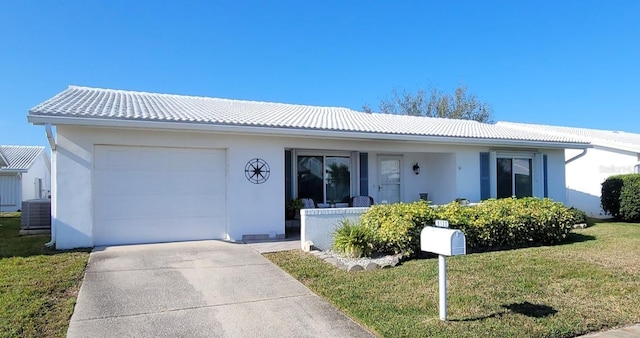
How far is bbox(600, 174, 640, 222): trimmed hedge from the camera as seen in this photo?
13.7 meters

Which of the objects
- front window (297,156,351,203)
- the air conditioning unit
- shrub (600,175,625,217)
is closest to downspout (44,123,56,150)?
the air conditioning unit

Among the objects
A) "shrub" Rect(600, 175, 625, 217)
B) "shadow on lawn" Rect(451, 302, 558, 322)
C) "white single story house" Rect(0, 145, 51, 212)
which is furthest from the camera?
"white single story house" Rect(0, 145, 51, 212)

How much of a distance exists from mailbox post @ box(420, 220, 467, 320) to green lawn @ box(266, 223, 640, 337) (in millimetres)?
298

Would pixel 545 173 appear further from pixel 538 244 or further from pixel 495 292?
pixel 495 292

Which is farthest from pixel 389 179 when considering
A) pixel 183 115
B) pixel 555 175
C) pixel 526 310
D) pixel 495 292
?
pixel 526 310

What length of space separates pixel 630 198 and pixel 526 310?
12181 millimetres

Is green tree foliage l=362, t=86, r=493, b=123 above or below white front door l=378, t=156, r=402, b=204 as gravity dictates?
above

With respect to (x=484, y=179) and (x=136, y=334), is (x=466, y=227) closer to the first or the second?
(x=484, y=179)

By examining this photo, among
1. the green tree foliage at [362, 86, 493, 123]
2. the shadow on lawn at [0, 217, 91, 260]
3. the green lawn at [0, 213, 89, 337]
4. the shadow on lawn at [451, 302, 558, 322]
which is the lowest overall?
the shadow on lawn at [451, 302, 558, 322]

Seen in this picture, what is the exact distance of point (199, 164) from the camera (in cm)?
977

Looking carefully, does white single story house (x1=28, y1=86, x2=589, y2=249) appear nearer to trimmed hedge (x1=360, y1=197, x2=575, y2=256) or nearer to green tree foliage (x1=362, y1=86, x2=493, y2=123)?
trimmed hedge (x1=360, y1=197, x2=575, y2=256)

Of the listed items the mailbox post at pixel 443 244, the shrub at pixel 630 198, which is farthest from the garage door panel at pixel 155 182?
the shrub at pixel 630 198

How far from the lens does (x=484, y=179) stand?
44.1 ft

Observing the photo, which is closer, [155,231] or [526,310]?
[526,310]
